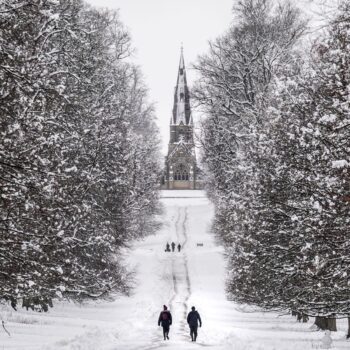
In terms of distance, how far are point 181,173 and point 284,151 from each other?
101534 mm

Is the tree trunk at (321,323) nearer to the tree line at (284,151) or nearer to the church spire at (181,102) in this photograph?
the tree line at (284,151)

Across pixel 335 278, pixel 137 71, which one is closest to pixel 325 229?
pixel 335 278

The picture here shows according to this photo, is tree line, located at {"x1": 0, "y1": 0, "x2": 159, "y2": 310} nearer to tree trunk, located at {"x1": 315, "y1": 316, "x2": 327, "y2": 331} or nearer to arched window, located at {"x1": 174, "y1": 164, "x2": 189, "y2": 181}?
tree trunk, located at {"x1": 315, "y1": 316, "x2": 327, "y2": 331}

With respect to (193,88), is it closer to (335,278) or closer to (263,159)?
(263,159)

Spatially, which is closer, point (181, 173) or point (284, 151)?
point (284, 151)

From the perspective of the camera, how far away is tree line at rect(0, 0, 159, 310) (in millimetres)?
9820

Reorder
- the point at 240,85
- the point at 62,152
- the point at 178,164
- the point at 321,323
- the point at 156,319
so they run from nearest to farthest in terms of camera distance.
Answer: the point at 62,152
the point at 321,323
the point at 240,85
the point at 156,319
the point at 178,164

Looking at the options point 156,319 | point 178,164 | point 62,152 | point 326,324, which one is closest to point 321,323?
point 326,324

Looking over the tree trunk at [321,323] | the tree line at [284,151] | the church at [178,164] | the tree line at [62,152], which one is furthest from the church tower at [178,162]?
the tree trunk at [321,323]

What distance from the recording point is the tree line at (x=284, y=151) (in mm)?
11789

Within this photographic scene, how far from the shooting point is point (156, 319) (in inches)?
1037

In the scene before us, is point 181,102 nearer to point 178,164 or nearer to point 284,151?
point 178,164

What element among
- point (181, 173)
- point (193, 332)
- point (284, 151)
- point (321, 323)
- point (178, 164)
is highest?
point (178, 164)

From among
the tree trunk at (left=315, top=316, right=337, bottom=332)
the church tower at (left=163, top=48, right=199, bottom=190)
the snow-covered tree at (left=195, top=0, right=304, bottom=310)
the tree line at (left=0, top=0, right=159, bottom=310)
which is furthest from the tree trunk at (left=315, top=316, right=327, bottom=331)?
the church tower at (left=163, top=48, right=199, bottom=190)
